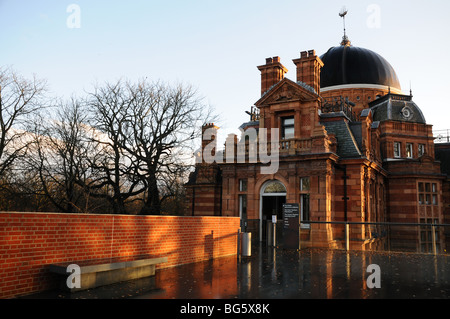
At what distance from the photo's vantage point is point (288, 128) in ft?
77.0

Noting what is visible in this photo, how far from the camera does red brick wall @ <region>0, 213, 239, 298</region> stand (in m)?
7.34

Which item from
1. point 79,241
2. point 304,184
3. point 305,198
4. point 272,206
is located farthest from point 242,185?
point 79,241

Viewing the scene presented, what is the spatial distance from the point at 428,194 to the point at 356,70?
14661 millimetres

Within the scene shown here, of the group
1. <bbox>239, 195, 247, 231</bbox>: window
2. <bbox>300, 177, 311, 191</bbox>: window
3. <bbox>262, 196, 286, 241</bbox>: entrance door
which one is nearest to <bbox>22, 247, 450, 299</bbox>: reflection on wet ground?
<bbox>300, 177, 311, 191</bbox>: window

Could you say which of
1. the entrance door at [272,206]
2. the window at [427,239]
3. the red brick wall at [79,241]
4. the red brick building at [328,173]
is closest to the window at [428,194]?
the red brick building at [328,173]

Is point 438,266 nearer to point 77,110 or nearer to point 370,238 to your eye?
point 370,238

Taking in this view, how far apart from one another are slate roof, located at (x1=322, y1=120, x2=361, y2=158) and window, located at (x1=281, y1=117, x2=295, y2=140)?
9.03ft

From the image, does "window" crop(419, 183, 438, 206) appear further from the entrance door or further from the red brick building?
the entrance door

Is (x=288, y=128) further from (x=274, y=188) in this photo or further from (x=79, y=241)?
(x=79, y=241)

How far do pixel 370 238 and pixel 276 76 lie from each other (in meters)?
12.4

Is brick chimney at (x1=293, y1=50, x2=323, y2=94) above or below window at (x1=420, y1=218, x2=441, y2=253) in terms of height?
above

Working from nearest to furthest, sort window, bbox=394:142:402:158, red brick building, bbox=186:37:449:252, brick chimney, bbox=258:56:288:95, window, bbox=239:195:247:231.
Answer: red brick building, bbox=186:37:449:252, window, bbox=239:195:247:231, brick chimney, bbox=258:56:288:95, window, bbox=394:142:402:158

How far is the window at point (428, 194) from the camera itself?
99.8ft

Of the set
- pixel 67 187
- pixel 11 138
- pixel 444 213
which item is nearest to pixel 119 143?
pixel 67 187
